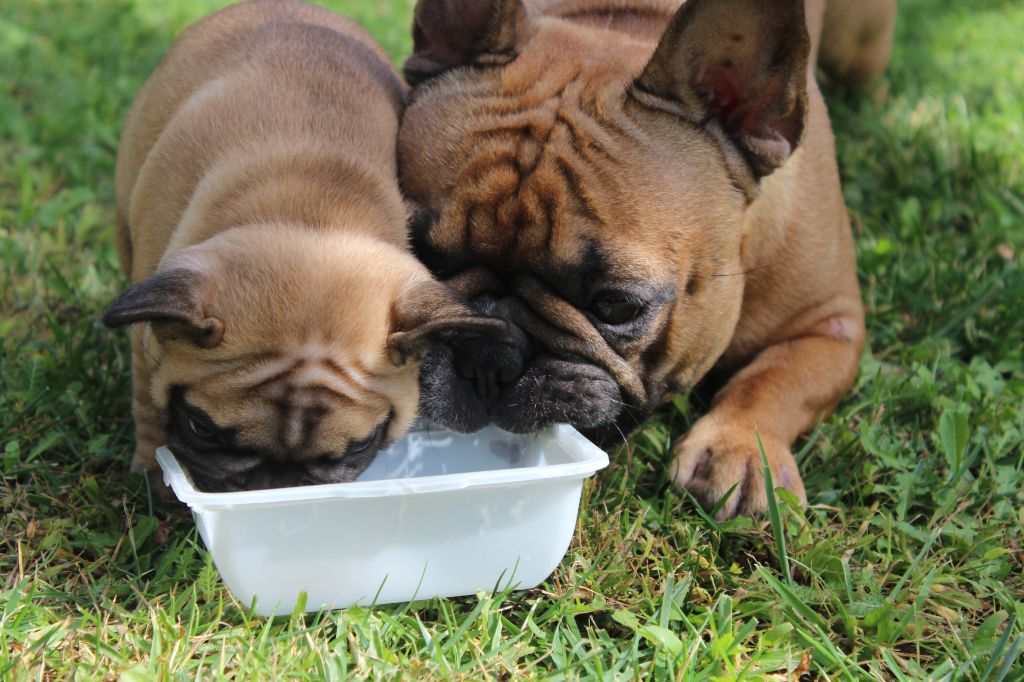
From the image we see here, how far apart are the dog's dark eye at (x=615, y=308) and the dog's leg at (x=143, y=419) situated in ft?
3.75

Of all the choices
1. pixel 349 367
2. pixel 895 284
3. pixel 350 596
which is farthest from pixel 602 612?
pixel 895 284

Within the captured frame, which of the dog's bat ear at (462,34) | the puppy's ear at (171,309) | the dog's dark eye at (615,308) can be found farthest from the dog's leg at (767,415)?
the puppy's ear at (171,309)

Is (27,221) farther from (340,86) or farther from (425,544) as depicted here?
(425,544)

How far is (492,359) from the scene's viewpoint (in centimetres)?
266

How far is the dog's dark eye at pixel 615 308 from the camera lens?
267cm

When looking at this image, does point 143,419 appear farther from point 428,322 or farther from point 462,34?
point 462,34

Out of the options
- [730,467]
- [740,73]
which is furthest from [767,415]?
[740,73]

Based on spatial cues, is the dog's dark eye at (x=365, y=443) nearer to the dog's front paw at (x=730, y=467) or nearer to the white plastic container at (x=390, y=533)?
the white plastic container at (x=390, y=533)

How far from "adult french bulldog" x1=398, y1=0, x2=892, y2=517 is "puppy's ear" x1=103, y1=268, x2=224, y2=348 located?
0.59m

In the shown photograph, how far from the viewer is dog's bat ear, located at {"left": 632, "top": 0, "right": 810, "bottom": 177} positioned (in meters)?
2.64

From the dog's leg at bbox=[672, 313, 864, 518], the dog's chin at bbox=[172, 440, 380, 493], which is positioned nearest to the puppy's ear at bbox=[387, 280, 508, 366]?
the dog's chin at bbox=[172, 440, 380, 493]

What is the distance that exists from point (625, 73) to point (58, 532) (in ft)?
6.06

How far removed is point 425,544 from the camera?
228 centimetres

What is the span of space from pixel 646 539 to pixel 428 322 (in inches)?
31.4
